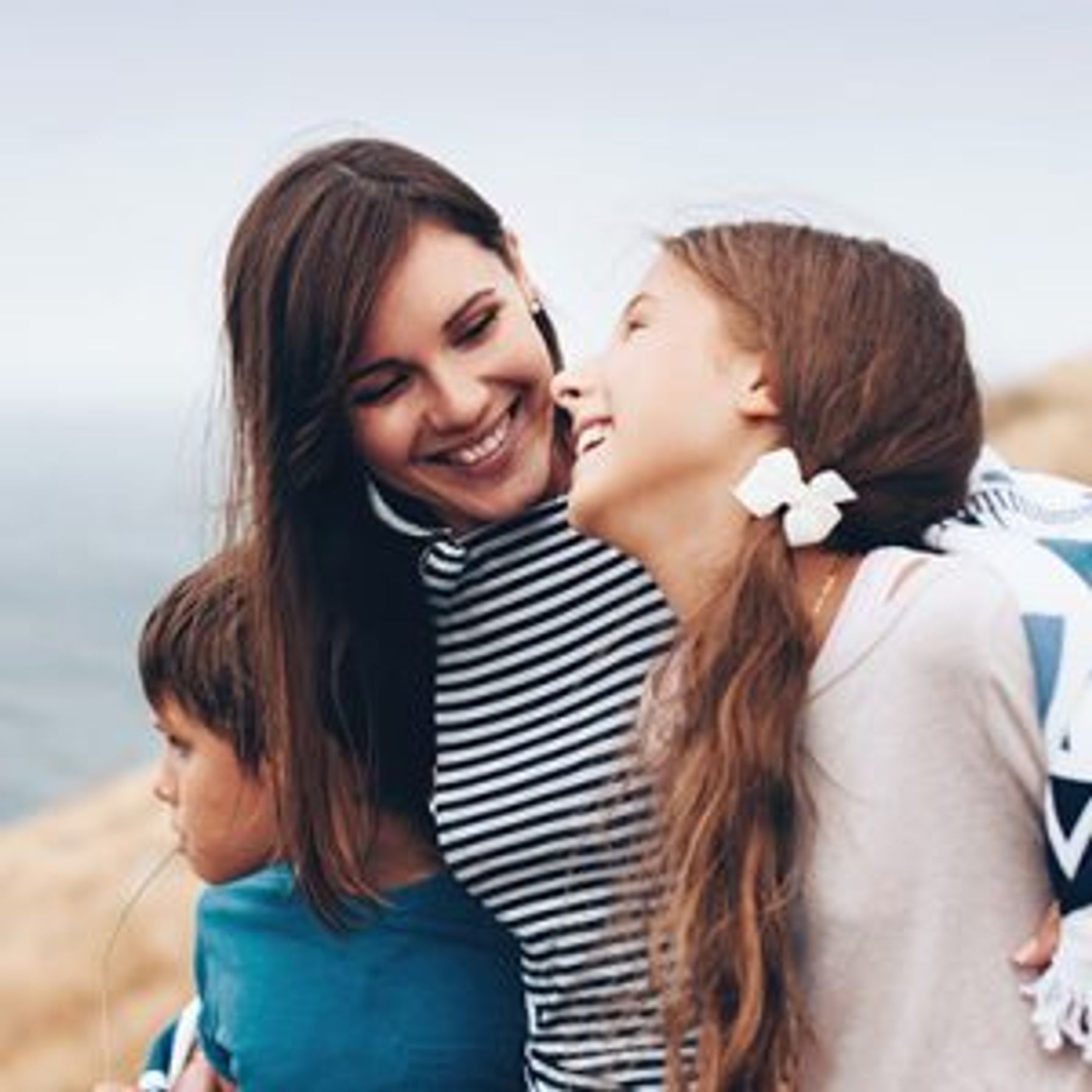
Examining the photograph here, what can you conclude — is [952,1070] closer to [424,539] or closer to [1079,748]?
[1079,748]

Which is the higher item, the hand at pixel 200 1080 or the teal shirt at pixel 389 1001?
the teal shirt at pixel 389 1001

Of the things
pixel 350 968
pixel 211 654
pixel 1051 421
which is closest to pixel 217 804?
pixel 211 654

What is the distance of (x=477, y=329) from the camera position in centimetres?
245

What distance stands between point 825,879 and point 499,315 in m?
0.69

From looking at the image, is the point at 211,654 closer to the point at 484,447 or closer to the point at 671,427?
the point at 484,447

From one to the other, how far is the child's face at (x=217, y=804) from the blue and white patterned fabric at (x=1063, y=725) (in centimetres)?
102

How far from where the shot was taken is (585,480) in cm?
219

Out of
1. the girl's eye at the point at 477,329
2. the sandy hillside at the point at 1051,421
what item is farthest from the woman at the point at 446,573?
the sandy hillside at the point at 1051,421

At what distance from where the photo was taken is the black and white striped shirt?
91.1 inches

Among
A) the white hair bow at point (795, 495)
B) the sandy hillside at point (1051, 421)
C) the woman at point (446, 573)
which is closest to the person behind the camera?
the white hair bow at point (795, 495)

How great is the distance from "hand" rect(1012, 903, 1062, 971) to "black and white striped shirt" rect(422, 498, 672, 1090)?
37cm

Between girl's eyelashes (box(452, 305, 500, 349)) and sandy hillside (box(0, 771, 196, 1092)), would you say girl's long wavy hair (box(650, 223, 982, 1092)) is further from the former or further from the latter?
sandy hillside (box(0, 771, 196, 1092))

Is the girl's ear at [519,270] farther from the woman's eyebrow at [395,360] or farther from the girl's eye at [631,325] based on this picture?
the girl's eye at [631,325]

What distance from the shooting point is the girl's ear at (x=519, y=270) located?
2.59 metres
